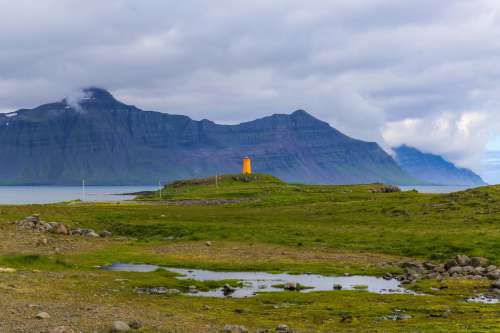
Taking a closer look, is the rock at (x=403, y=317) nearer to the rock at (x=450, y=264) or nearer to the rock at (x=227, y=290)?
the rock at (x=227, y=290)

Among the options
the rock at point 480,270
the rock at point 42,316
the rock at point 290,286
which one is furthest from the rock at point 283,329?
the rock at point 480,270

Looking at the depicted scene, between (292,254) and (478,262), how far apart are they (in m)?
18.6

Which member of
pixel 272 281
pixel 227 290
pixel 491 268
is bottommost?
pixel 272 281

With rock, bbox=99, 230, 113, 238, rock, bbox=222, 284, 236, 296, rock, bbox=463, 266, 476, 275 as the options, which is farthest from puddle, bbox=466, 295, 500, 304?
rock, bbox=99, 230, 113, 238

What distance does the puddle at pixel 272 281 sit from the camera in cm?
4100

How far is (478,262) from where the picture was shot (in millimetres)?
48219

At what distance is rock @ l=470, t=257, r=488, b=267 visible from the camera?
1890 inches

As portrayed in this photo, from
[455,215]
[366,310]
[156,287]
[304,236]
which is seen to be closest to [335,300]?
[366,310]

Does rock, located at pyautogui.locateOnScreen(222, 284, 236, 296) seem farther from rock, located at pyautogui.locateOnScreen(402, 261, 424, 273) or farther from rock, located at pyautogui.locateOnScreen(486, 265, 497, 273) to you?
rock, located at pyautogui.locateOnScreen(486, 265, 497, 273)

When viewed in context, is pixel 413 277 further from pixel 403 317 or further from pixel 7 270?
pixel 7 270

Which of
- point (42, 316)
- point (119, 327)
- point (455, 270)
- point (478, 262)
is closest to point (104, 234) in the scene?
point (455, 270)

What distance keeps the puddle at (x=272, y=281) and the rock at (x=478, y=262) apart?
7.88m

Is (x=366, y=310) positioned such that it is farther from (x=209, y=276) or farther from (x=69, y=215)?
(x=69, y=215)

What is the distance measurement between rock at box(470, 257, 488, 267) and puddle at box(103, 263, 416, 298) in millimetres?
7878
